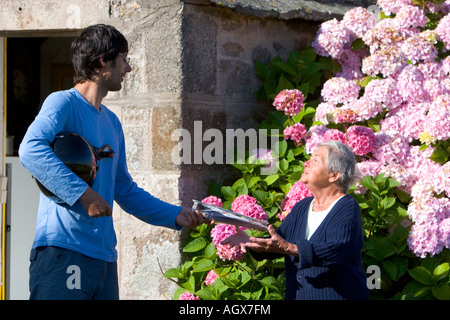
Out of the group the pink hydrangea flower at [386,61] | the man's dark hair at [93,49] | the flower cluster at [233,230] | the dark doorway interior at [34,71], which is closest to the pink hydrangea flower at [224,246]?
the flower cluster at [233,230]

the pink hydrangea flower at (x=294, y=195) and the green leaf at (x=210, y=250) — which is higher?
the pink hydrangea flower at (x=294, y=195)

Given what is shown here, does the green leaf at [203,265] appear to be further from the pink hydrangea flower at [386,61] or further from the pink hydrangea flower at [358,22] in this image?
the pink hydrangea flower at [358,22]

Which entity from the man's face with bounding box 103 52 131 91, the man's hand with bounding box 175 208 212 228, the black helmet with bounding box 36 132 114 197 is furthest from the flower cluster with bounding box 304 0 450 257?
the black helmet with bounding box 36 132 114 197

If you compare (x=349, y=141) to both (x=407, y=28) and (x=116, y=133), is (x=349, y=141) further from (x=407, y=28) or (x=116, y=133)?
(x=116, y=133)

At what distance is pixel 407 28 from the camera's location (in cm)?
496

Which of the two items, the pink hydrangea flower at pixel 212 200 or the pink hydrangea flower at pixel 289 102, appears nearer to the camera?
the pink hydrangea flower at pixel 212 200

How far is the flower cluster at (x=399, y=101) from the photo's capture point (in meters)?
4.21

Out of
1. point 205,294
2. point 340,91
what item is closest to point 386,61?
point 340,91

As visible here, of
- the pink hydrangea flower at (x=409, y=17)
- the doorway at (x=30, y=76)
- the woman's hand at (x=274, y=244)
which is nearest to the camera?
the woman's hand at (x=274, y=244)

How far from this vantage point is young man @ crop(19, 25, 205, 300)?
2.84 meters

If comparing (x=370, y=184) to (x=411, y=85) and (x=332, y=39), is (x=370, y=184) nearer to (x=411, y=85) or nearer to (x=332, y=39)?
(x=411, y=85)

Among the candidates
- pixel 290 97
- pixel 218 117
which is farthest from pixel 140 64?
pixel 290 97

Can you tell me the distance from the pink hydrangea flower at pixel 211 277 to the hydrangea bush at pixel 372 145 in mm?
15
